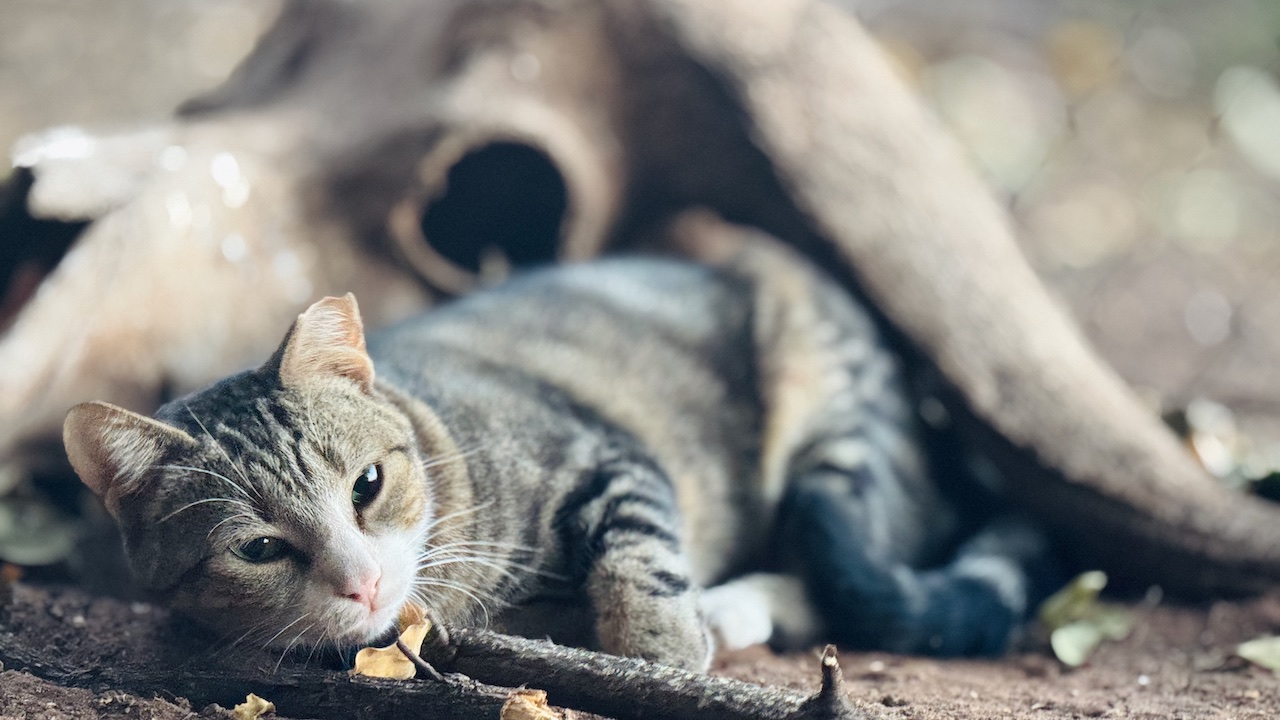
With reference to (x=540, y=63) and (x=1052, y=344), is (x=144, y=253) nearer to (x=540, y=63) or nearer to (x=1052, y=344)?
(x=540, y=63)

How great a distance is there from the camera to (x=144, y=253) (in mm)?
2361

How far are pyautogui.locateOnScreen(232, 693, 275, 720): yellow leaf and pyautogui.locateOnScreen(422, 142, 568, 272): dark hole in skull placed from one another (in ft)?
5.78

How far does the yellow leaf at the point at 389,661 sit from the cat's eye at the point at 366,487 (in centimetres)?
21

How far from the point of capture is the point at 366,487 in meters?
1.58

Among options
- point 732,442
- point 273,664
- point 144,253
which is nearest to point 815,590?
point 732,442

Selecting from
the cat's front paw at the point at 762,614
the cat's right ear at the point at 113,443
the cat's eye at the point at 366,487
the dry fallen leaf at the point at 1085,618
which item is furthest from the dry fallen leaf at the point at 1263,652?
the cat's right ear at the point at 113,443

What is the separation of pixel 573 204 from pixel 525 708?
6.10 feet

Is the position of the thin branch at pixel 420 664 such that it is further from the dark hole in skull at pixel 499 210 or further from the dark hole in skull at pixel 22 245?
the dark hole in skull at pixel 499 210

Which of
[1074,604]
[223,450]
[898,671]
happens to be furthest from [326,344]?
[1074,604]

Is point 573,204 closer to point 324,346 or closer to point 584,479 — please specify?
point 584,479

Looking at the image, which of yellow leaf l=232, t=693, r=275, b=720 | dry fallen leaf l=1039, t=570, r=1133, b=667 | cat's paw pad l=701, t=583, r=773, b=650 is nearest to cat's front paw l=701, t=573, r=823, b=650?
cat's paw pad l=701, t=583, r=773, b=650

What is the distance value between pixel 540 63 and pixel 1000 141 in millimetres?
2698

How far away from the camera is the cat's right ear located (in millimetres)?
1413

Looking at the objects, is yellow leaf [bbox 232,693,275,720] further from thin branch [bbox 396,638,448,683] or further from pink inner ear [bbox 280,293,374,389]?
pink inner ear [bbox 280,293,374,389]
